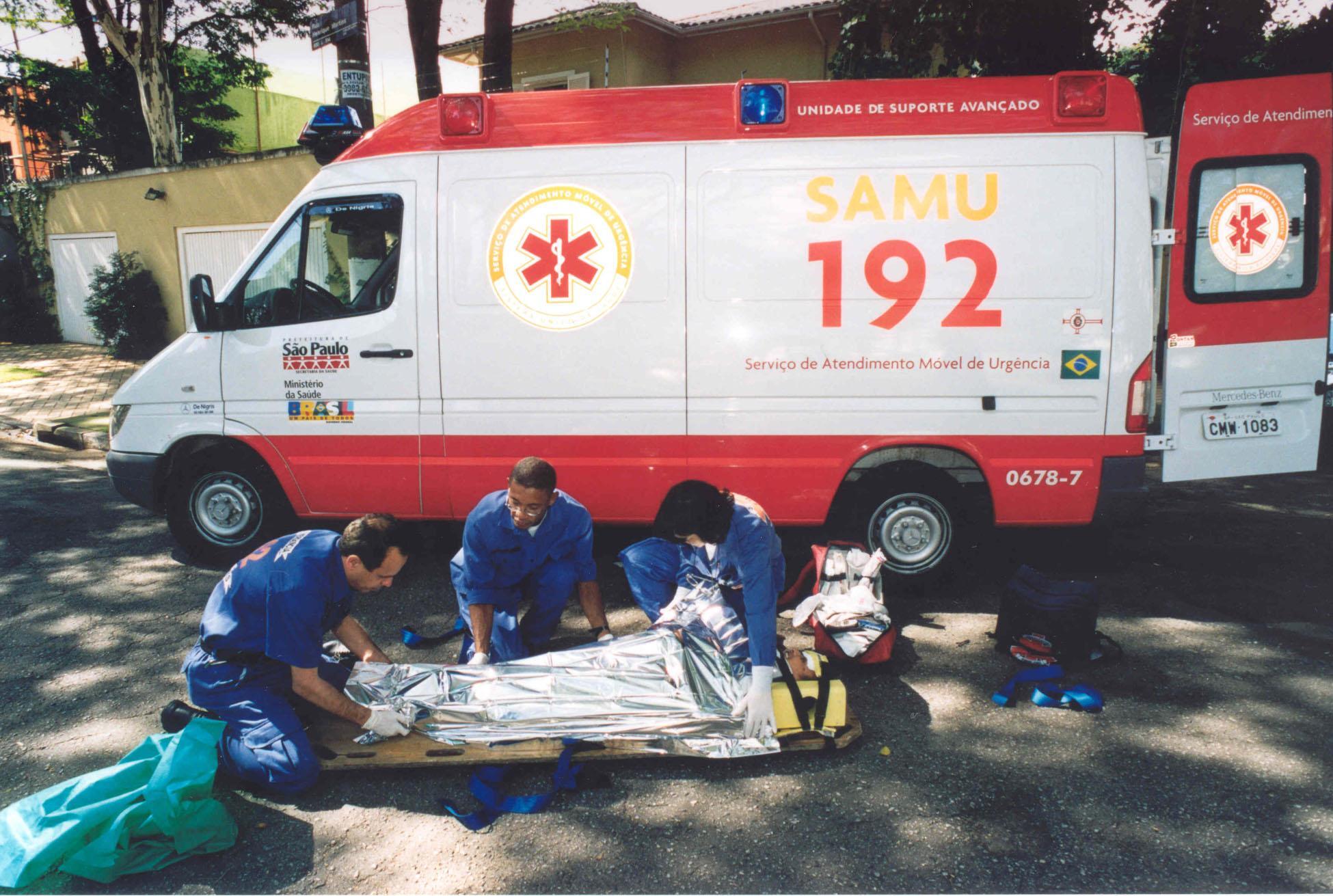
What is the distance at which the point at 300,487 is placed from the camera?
510 centimetres

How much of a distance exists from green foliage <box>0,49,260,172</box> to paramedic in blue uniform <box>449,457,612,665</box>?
1799 cm

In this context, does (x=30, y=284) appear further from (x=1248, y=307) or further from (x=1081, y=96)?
(x=1248, y=307)

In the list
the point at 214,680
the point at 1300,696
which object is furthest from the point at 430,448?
the point at 1300,696

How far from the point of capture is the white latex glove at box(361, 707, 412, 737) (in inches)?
129

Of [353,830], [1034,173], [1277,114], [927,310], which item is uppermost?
[1277,114]

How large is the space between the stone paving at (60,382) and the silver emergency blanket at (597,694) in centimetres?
835

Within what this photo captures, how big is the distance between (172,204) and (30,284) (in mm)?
5094

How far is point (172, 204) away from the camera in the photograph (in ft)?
45.7

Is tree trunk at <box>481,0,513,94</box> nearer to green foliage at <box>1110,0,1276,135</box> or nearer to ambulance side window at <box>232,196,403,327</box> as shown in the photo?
ambulance side window at <box>232,196,403,327</box>

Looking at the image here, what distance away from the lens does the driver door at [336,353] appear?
4832 mm

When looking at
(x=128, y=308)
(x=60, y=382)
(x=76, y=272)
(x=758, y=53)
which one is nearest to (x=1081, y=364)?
(x=758, y=53)

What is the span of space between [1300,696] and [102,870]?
4.55 meters

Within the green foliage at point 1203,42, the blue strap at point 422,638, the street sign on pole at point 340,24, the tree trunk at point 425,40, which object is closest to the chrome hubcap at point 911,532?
the blue strap at point 422,638

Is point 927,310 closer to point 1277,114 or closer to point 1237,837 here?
point 1277,114
